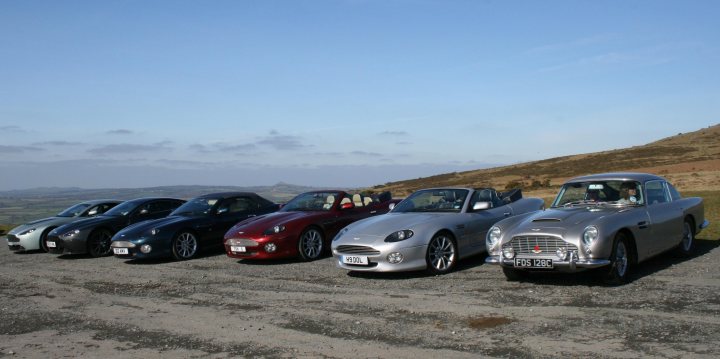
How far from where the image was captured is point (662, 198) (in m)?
9.66

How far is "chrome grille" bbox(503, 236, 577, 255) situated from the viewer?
7.88 metres

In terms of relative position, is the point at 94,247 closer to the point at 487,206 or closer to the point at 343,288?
the point at 343,288

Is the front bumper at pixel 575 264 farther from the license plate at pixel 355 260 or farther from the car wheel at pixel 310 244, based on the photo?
the car wheel at pixel 310 244

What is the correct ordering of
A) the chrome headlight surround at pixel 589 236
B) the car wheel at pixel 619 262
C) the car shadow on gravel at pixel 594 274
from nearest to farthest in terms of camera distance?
the chrome headlight surround at pixel 589 236, the car wheel at pixel 619 262, the car shadow on gravel at pixel 594 274

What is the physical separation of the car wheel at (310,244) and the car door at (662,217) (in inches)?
230

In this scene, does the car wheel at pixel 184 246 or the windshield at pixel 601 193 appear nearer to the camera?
the windshield at pixel 601 193

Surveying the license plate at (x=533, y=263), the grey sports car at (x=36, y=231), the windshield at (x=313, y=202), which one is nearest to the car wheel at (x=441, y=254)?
the license plate at (x=533, y=263)

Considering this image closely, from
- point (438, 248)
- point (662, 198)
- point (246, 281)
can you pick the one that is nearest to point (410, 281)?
point (438, 248)

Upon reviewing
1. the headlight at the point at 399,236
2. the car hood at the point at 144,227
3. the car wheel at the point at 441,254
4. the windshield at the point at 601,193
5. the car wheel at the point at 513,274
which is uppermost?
the windshield at the point at 601,193

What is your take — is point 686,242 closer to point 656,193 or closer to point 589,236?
point 656,193

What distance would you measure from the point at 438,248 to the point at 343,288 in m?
1.73

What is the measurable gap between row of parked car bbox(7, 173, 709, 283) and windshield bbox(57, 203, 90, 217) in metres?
1.38

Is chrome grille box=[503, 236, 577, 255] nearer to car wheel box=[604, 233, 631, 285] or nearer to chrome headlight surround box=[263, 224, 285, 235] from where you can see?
car wheel box=[604, 233, 631, 285]

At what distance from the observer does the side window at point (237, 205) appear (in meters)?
14.1
